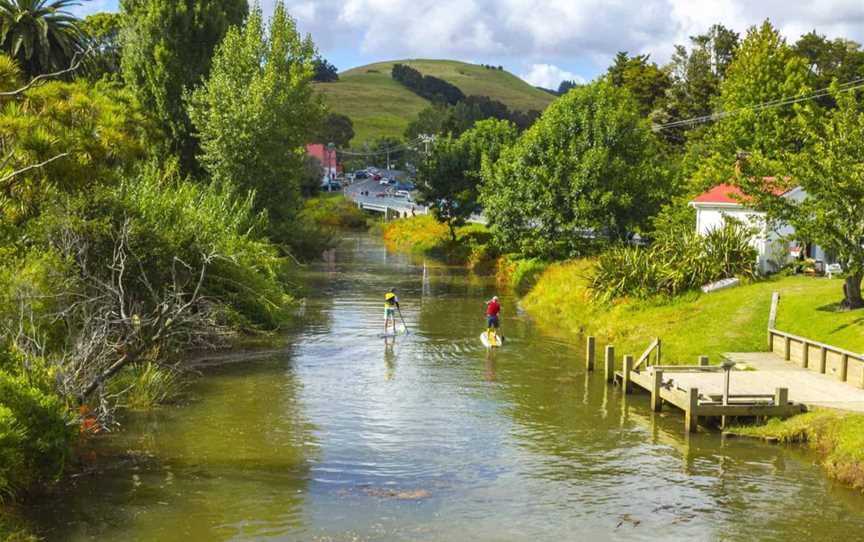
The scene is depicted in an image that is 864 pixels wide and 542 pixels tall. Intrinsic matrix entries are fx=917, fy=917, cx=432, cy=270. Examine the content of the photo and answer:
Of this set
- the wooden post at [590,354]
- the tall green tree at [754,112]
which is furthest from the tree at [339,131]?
the wooden post at [590,354]

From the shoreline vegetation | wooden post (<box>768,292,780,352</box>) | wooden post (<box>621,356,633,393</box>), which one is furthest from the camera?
wooden post (<box>768,292,780,352</box>)

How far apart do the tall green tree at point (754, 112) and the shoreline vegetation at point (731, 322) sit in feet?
34.8

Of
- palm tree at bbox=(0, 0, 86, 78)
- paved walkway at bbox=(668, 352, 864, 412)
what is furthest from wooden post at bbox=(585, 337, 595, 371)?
palm tree at bbox=(0, 0, 86, 78)

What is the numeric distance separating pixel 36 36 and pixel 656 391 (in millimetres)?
32902

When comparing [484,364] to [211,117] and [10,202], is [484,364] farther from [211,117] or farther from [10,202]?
[211,117]

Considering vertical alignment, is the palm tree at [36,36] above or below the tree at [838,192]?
above

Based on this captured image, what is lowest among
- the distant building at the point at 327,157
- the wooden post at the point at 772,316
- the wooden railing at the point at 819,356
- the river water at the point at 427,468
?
the river water at the point at 427,468

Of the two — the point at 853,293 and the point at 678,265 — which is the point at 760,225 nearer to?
the point at 678,265

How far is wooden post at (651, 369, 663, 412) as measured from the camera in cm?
2505

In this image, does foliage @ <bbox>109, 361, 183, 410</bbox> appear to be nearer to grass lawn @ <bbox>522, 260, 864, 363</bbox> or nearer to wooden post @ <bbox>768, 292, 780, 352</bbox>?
grass lawn @ <bbox>522, 260, 864, 363</bbox>

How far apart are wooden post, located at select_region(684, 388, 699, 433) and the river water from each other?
0.35 meters

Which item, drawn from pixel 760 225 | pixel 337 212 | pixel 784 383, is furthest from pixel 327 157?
pixel 784 383

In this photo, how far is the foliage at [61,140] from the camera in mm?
20781

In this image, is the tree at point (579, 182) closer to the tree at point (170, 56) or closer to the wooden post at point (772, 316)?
the wooden post at point (772, 316)
